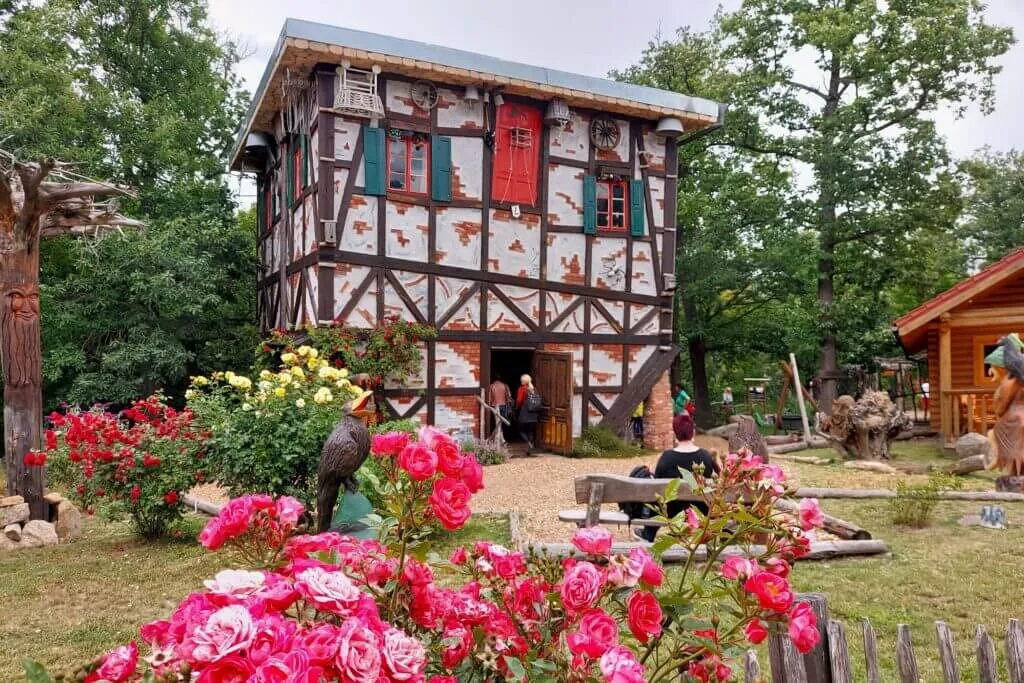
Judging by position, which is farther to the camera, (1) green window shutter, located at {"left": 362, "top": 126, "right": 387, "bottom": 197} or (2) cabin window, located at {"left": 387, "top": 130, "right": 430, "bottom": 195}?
(2) cabin window, located at {"left": 387, "top": 130, "right": 430, "bottom": 195}

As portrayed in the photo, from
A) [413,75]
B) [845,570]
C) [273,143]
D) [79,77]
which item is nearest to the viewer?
[845,570]

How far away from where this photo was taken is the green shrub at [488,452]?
12.0 metres

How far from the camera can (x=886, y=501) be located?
28.1 feet

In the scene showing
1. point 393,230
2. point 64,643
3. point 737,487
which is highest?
point 393,230

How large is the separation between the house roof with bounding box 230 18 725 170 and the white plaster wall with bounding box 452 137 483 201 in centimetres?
100

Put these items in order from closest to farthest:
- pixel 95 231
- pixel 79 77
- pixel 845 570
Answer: pixel 845 570
pixel 95 231
pixel 79 77

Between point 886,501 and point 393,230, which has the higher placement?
point 393,230

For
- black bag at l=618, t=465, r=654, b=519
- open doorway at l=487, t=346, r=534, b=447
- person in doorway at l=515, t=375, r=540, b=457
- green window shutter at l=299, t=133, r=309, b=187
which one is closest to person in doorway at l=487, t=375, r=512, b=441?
person in doorway at l=515, t=375, r=540, b=457

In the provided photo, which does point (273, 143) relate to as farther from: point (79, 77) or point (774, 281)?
point (774, 281)

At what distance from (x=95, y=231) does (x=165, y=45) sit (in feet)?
43.4

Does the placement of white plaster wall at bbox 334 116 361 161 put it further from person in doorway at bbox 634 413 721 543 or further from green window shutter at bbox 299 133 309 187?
person in doorway at bbox 634 413 721 543

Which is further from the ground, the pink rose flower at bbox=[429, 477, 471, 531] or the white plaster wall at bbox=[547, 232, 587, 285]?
the white plaster wall at bbox=[547, 232, 587, 285]

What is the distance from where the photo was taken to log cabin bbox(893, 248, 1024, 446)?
13133mm

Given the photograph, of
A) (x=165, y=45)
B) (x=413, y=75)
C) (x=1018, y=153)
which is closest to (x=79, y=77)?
(x=165, y=45)
